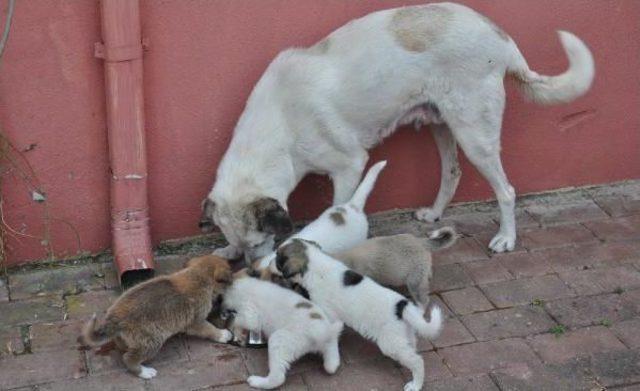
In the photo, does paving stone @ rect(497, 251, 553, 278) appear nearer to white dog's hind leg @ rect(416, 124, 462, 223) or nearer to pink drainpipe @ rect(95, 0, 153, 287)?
white dog's hind leg @ rect(416, 124, 462, 223)

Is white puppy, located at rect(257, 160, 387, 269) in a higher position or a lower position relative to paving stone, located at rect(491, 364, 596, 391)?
Result: higher

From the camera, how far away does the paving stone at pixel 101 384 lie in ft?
14.7

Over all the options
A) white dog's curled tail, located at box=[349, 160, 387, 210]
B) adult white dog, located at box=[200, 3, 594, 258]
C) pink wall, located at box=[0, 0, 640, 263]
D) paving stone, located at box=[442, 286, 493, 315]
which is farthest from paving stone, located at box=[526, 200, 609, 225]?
white dog's curled tail, located at box=[349, 160, 387, 210]

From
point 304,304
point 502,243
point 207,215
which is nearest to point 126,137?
point 207,215

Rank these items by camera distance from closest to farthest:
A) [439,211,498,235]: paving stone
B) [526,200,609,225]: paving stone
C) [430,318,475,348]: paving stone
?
[430,318,475,348]: paving stone
[439,211,498,235]: paving stone
[526,200,609,225]: paving stone

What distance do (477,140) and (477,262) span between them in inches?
28.7

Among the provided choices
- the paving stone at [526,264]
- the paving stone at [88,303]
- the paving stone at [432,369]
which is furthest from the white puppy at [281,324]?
the paving stone at [526,264]

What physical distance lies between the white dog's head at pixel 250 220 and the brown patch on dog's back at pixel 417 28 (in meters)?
1.18

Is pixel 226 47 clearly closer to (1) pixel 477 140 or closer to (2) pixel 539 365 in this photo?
(1) pixel 477 140

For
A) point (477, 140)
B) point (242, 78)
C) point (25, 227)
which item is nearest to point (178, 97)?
point (242, 78)

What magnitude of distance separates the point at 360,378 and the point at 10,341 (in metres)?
1.79

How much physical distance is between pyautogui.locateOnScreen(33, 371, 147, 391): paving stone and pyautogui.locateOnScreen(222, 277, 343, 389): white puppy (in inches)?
21.7

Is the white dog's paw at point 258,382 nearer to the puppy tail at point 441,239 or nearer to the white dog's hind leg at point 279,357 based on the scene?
the white dog's hind leg at point 279,357

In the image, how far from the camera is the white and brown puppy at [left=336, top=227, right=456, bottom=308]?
4.96 meters
